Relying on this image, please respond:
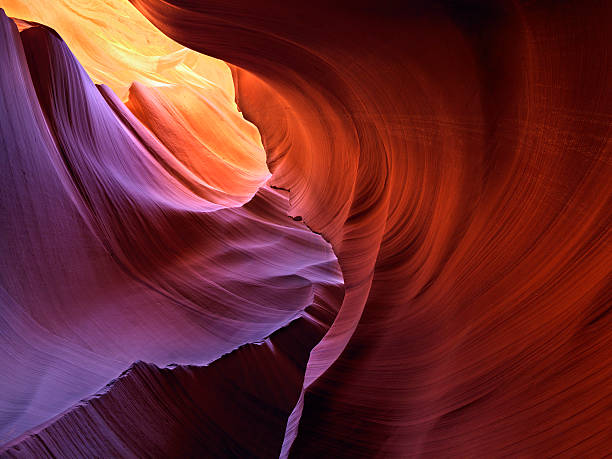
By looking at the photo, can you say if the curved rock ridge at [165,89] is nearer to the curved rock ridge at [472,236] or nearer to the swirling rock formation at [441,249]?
the swirling rock formation at [441,249]

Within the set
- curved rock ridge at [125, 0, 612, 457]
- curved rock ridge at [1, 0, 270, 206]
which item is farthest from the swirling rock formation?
curved rock ridge at [1, 0, 270, 206]

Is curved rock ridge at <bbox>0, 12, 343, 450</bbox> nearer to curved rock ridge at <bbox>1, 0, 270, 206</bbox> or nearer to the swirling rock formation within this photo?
the swirling rock formation

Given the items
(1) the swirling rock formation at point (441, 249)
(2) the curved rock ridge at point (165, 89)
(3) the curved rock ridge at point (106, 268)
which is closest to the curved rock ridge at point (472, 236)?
(1) the swirling rock formation at point (441, 249)

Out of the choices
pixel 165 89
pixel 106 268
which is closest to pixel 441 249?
pixel 106 268

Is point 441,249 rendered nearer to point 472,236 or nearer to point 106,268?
point 472,236

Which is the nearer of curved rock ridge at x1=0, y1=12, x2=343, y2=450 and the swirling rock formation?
the swirling rock formation

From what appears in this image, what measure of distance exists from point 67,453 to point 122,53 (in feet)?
25.7

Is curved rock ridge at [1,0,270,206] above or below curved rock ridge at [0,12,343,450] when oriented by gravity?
above

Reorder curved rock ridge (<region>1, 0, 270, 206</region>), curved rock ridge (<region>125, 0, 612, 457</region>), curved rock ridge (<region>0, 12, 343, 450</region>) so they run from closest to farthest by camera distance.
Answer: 1. curved rock ridge (<region>125, 0, 612, 457</region>)
2. curved rock ridge (<region>0, 12, 343, 450</region>)
3. curved rock ridge (<region>1, 0, 270, 206</region>)

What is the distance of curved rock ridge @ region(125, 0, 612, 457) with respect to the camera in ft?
3.00

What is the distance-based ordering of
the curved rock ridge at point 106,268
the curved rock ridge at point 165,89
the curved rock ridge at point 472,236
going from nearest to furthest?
the curved rock ridge at point 472,236, the curved rock ridge at point 106,268, the curved rock ridge at point 165,89

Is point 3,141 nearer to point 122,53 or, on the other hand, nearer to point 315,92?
point 315,92

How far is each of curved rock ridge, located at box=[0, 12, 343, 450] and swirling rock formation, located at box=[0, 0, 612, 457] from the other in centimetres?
4

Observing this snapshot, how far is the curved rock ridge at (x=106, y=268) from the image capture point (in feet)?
6.82
